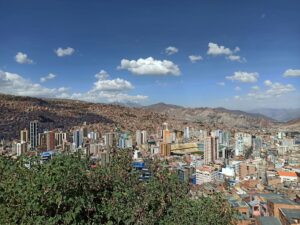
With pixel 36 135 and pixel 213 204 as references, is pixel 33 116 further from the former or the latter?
pixel 213 204

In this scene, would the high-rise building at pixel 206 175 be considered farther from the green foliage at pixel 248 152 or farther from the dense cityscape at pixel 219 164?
the green foliage at pixel 248 152

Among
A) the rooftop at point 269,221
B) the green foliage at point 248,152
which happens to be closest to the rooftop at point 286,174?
the rooftop at point 269,221

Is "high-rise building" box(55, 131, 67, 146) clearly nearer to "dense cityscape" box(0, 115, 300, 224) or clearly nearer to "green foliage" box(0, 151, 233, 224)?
"dense cityscape" box(0, 115, 300, 224)

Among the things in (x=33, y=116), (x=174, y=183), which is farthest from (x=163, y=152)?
(x=174, y=183)

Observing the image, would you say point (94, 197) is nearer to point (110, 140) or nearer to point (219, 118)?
point (110, 140)

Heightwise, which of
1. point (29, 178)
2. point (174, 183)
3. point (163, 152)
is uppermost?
point (29, 178)
